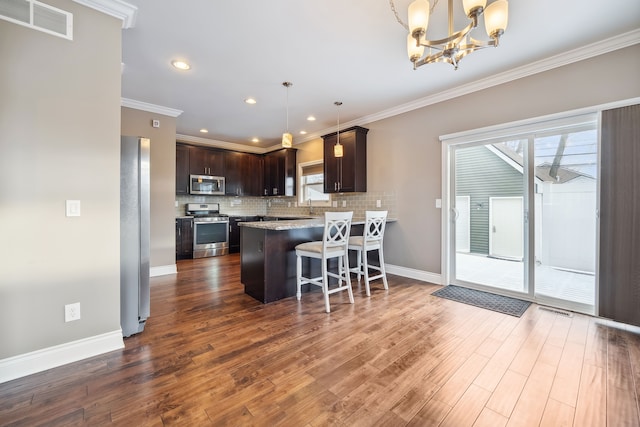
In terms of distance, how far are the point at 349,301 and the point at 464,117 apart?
8.95 feet

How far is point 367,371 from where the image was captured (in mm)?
1749

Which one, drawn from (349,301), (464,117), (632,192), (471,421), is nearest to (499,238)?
(632,192)

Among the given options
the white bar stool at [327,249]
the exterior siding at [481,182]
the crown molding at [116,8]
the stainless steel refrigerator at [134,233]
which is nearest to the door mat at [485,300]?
the exterior siding at [481,182]

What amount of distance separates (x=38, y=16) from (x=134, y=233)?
1562 millimetres

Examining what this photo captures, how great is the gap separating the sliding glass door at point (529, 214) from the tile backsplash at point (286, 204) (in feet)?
3.66

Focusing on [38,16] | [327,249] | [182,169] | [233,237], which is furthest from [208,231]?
[38,16]

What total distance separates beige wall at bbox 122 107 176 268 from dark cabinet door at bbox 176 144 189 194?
1.31 metres

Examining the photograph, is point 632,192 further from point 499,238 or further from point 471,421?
point 471,421

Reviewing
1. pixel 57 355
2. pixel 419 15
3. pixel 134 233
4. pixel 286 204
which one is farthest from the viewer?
pixel 286 204

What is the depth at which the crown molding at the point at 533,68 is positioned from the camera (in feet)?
7.85

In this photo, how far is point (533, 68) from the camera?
9.34ft

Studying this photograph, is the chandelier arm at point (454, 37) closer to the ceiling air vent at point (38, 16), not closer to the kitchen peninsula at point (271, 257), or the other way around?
the kitchen peninsula at point (271, 257)

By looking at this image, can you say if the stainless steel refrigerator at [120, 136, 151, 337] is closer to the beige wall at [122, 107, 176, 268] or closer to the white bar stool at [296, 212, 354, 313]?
the white bar stool at [296, 212, 354, 313]

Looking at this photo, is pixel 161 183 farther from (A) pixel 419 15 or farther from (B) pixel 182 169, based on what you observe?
(A) pixel 419 15
